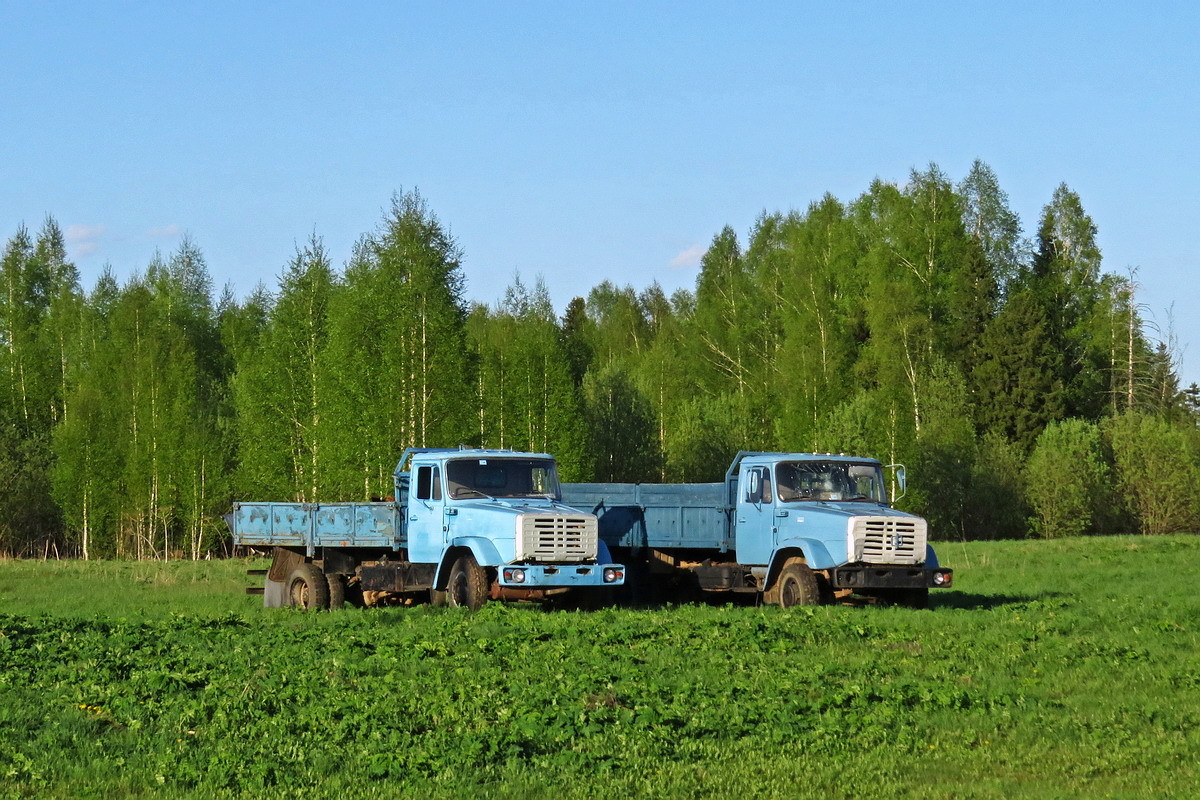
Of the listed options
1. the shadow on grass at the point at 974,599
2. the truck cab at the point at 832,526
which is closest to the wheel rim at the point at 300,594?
the truck cab at the point at 832,526

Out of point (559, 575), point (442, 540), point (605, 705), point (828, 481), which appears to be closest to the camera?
point (605, 705)

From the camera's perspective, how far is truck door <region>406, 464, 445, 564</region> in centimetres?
2058

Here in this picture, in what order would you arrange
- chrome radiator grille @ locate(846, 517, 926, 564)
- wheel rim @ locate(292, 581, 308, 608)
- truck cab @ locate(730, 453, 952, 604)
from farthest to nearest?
wheel rim @ locate(292, 581, 308, 608) → truck cab @ locate(730, 453, 952, 604) → chrome radiator grille @ locate(846, 517, 926, 564)

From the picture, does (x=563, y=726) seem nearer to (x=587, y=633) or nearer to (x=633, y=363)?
(x=587, y=633)

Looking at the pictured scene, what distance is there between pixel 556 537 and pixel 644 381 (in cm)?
5029

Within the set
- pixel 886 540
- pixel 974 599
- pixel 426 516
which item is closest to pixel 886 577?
pixel 886 540

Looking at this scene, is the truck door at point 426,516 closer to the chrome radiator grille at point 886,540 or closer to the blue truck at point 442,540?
the blue truck at point 442,540

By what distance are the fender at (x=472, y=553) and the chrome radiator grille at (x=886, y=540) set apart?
5.21 meters

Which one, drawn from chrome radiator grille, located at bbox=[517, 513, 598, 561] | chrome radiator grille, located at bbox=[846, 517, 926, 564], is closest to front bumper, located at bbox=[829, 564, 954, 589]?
chrome radiator grille, located at bbox=[846, 517, 926, 564]

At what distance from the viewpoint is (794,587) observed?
66.8 ft

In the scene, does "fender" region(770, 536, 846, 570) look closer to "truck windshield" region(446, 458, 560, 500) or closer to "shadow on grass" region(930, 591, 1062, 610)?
"shadow on grass" region(930, 591, 1062, 610)

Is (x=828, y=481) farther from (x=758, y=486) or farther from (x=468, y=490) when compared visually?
(x=468, y=490)

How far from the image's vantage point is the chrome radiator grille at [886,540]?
19438 millimetres

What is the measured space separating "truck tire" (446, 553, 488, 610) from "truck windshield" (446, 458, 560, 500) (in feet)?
3.59
